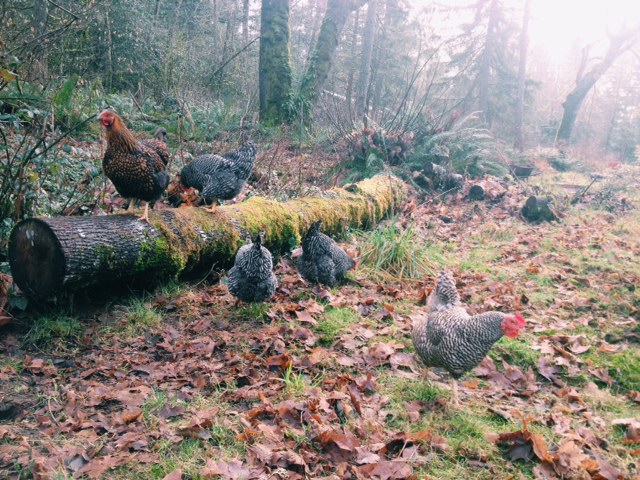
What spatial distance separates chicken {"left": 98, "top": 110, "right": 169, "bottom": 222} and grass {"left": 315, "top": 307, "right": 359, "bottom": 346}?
7.26 feet

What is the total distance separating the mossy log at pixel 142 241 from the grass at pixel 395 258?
939 mm

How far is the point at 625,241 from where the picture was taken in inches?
330

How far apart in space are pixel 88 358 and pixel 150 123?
7482 millimetres

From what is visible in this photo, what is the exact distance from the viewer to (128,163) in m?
4.46

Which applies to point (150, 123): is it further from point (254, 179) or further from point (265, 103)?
point (265, 103)

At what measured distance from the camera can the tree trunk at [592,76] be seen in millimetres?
22328

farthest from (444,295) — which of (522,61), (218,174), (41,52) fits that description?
(522,61)

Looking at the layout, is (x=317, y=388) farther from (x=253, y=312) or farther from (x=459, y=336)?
(x=253, y=312)

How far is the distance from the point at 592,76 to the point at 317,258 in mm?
24812

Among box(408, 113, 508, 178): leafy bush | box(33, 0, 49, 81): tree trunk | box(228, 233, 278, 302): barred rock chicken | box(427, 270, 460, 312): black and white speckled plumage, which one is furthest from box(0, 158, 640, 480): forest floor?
box(408, 113, 508, 178): leafy bush

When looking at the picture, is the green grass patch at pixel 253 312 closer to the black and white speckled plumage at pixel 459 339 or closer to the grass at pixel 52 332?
the grass at pixel 52 332

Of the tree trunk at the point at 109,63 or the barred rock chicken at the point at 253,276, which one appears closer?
the barred rock chicken at the point at 253,276

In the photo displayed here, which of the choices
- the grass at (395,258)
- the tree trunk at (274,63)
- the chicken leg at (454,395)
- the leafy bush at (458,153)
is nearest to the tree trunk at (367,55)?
the tree trunk at (274,63)

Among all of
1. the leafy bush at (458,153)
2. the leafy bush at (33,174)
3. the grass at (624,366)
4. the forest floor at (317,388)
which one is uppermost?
the leafy bush at (458,153)
